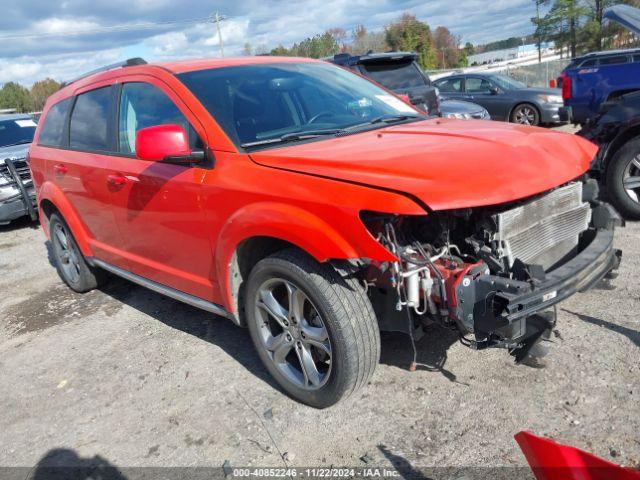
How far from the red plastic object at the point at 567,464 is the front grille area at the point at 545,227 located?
3.86 ft

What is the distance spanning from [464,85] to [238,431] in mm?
13656

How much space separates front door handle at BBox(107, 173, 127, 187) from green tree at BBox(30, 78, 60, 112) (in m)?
76.4

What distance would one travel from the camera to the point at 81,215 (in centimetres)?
467

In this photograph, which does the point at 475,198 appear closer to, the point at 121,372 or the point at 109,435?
the point at 109,435

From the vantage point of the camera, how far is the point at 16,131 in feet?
33.5

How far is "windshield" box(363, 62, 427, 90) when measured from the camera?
9.91 metres

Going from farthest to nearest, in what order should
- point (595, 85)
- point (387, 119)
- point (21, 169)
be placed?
point (595, 85) → point (21, 169) → point (387, 119)

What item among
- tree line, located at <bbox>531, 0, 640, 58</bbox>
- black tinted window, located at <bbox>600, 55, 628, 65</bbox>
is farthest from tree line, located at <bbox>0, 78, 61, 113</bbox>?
black tinted window, located at <bbox>600, 55, 628, 65</bbox>

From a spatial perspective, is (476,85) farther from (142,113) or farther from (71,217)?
(142,113)

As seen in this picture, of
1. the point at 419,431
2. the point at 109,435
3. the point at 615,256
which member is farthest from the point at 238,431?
the point at 615,256

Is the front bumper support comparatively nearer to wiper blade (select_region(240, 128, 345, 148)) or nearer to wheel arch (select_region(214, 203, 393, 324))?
wheel arch (select_region(214, 203, 393, 324))

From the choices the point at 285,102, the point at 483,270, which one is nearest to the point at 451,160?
the point at 483,270

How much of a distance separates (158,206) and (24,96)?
262 feet

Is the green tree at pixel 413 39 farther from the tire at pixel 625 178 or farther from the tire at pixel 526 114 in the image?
the tire at pixel 625 178
